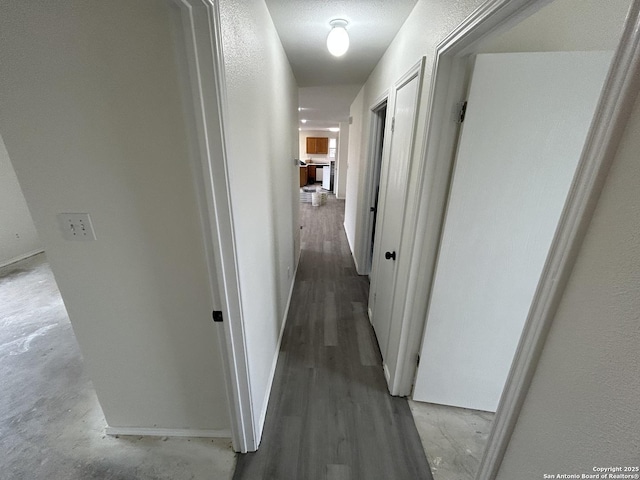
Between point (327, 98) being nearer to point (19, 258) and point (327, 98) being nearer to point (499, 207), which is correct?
point (499, 207)

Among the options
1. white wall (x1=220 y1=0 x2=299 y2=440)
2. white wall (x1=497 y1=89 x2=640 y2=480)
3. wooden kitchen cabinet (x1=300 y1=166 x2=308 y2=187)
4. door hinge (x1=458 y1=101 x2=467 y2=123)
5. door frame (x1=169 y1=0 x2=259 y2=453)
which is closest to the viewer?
white wall (x1=497 y1=89 x2=640 y2=480)

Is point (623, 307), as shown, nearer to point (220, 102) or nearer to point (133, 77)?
point (220, 102)

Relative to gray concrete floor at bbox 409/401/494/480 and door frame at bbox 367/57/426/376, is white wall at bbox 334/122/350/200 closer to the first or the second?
door frame at bbox 367/57/426/376

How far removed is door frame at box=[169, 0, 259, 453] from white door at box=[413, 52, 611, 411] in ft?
3.36

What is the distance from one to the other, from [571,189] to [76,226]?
5.20 feet

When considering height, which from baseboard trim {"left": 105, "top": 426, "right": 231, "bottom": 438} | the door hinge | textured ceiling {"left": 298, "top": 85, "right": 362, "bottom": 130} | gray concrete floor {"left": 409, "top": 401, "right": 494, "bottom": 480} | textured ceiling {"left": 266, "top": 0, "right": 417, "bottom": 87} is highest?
textured ceiling {"left": 298, "top": 85, "right": 362, "bottom": 130}

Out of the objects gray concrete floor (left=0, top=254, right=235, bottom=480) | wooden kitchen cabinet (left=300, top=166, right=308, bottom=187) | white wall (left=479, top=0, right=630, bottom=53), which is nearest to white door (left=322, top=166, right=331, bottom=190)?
wooden kitchen cabinet (left=300, top=166, right=308, bottom=187)

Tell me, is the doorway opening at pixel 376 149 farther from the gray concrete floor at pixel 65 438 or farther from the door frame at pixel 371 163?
the gray concrete floor at pixel 65 438

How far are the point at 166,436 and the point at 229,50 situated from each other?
1954mm

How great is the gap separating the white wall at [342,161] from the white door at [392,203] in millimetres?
5122

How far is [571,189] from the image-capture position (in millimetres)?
517

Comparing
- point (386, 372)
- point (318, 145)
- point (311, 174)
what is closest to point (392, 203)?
point (386, 372)

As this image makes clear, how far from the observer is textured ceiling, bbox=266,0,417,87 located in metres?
1.45

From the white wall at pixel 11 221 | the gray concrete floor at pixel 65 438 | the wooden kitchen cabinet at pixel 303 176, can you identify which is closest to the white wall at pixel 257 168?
the gray concrete floor at pixel 65 438
